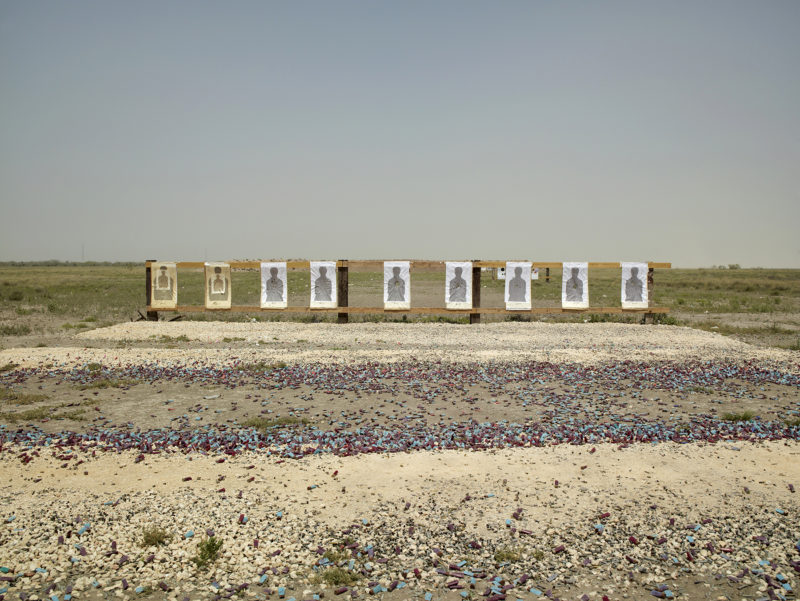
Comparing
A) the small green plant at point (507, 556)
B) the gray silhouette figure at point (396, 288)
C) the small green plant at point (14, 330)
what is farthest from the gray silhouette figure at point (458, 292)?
the small green plant at point (507, 556)

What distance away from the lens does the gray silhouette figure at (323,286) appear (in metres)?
20.1

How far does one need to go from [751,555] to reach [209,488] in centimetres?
487

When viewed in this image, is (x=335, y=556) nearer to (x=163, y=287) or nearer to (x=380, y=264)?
(x=380, y=264)

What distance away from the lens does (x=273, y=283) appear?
2062 centimetres

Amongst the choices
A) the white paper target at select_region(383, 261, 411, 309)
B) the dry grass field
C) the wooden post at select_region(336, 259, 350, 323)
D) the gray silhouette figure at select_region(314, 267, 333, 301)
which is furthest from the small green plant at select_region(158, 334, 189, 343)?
the white paper target at select_region(383, 261, 411, 309)

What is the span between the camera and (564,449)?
6.87 meters

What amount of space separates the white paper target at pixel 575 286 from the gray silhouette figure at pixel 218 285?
40.1 ft

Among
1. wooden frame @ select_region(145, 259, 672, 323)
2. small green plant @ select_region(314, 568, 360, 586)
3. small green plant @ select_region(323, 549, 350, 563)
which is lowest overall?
small green plant @ select_region(314, 568, 360, 586)

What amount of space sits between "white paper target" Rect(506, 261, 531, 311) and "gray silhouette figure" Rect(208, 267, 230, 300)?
401 inches

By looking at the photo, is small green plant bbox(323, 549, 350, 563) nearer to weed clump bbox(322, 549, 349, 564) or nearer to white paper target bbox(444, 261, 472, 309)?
weed clump bbox(322, 549, 349, 564)

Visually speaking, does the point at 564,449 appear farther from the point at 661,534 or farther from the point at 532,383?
the point at 532,383

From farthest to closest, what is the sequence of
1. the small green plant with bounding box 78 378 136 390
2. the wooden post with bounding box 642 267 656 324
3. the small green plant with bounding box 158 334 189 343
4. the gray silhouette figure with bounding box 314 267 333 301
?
the wooden post with bounding box 642 267 656 324
the gray silhouette figure with bounding box 314 267 333 301
the small green plant with bounding box 158 334 189 343
the small green plant with bounding box 78 378 136 390

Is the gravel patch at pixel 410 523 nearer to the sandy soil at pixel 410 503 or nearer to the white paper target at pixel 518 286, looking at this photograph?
the sandy soil at pixel 410 503

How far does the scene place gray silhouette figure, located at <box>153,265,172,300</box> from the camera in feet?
67.5
